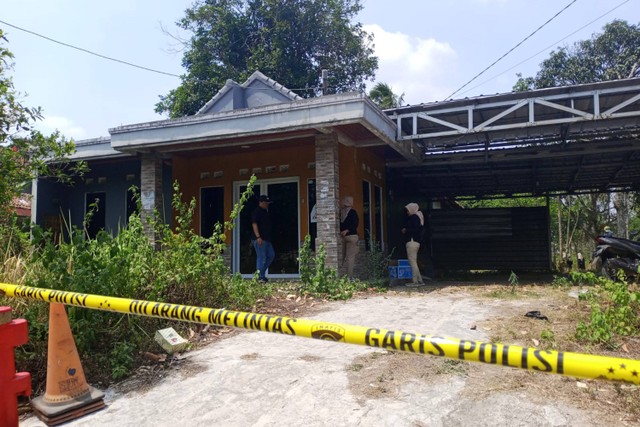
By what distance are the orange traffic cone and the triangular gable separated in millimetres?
12798

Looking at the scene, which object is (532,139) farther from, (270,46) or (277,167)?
(270,46)

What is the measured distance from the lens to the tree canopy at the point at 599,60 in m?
22.8

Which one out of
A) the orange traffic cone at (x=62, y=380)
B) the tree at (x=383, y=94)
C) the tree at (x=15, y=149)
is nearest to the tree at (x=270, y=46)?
the tree at (x=383, y=94)

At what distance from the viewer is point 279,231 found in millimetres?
10695

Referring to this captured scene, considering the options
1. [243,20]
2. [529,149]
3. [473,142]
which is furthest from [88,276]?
[243,20]

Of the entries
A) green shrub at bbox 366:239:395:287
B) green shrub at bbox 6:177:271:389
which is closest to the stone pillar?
green shrub at bbox 366:239:395:287

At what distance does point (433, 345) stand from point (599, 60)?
27.5 m

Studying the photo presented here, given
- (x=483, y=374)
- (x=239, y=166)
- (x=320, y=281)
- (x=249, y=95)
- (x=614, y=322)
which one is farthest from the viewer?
(x=249, y=95)

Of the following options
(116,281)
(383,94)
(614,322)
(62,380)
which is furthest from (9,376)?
(383,94)

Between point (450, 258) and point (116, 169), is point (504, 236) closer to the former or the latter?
point (450, 258)

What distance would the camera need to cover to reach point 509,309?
6180 millimetres

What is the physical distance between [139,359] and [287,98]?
12209mm

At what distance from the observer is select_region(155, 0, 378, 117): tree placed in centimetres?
2534

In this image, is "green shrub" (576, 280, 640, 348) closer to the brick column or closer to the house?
the house
